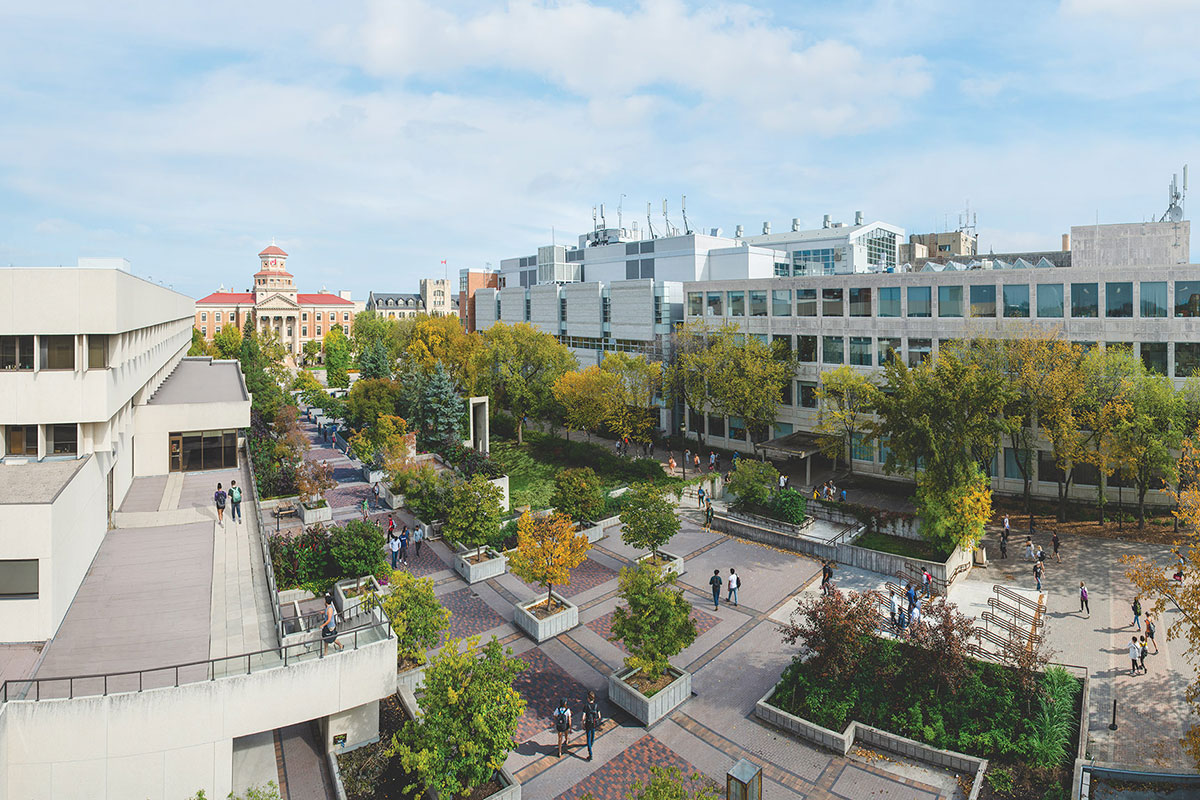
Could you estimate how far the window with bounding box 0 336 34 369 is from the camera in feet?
69.7

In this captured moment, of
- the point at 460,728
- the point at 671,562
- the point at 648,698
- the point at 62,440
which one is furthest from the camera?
the point at 671,562

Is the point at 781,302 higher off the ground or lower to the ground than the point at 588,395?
higher

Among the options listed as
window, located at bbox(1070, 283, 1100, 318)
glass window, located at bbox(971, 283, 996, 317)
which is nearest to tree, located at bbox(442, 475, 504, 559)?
glass window, located at bbox(971, 283, 996, 317)

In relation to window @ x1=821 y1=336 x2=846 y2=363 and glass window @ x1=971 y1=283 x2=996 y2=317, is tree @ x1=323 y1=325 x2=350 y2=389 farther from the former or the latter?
glass window @ x1=971 y1=283 x2=996 y2=317

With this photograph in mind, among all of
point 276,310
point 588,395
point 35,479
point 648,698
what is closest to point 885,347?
point 588,395

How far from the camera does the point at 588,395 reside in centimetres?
4869

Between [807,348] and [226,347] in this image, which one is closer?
[807,348]

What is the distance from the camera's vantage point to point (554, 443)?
53719mm

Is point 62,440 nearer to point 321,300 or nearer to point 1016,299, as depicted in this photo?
point 1016,299

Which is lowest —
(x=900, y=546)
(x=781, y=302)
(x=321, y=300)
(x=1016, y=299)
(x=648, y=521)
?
(x=900, y=546)

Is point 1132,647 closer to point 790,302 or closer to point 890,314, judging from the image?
point 890,314

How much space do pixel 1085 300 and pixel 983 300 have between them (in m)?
4.53

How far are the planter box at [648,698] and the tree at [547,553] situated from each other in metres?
4.85

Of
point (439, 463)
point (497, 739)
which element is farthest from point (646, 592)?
point (439, 463)
